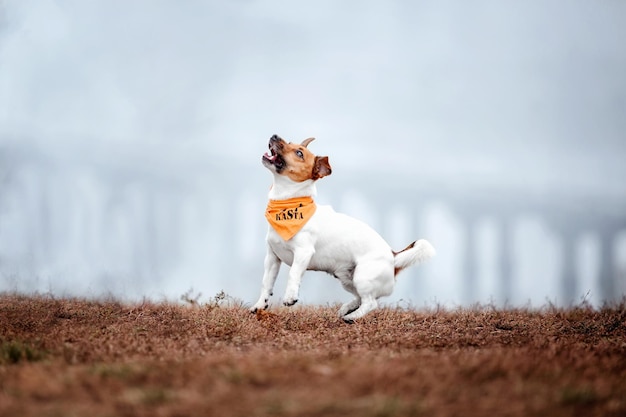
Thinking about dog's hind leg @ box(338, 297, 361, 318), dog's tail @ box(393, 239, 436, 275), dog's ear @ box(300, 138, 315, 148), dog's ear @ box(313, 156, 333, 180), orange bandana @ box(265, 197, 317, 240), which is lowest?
dog's hind leg @ box(338, 297, 361, 318)

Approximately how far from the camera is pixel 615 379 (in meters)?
6.50


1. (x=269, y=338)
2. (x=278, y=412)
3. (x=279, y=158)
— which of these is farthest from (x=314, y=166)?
(x=278, y=412)

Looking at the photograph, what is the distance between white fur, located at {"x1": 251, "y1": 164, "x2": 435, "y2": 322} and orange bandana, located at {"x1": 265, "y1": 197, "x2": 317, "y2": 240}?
0.08 m

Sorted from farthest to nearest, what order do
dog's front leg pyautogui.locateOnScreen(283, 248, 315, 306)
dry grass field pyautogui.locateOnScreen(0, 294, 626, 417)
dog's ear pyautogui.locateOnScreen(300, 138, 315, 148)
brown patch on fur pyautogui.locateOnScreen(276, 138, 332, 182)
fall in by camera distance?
dog's ear pyautogui.locateOnScreen(300, 138, 315, 148) < brown patch on fur pyautogui.locateOnScreen(276, 138, 332, 182) < dog's front leg pyautogui.locateOnScreen(283, 248, 315, 306) < dry grass field pyautogui.locateOnScreen(0, 294, 626, 417)

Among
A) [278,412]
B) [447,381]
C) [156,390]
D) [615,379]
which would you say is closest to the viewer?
[278,412]

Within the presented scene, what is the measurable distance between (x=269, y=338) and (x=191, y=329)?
122cm

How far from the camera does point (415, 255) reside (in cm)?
1088

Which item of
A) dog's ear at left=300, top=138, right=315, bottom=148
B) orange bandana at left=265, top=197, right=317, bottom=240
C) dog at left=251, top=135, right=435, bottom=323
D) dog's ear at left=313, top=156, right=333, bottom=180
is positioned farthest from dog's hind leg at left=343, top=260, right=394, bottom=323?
dog's ear at left=300, top=138, right=315, bottom=148

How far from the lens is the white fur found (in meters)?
10.4

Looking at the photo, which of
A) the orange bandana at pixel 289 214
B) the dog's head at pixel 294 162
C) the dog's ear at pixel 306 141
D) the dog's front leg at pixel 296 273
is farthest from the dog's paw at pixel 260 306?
the dog's ear at pixel 306 141

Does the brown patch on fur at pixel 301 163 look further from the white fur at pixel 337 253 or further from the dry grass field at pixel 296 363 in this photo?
the dry grass field at pixel 296 363

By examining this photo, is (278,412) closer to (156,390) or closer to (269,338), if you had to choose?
(156,390)

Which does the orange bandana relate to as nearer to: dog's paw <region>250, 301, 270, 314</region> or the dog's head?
the dog's head

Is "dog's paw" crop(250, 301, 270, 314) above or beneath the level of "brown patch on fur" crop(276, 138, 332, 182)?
beneath
